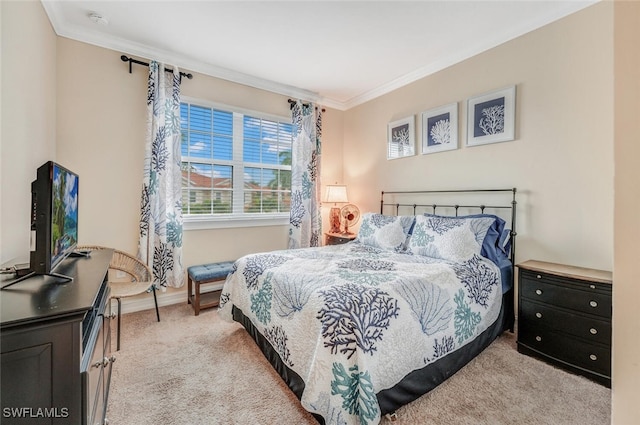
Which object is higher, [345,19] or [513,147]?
[345,19]

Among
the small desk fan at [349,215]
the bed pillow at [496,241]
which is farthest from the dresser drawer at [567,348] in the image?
the small desk fan at [349,215]

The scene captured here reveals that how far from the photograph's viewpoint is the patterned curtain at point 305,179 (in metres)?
3.70

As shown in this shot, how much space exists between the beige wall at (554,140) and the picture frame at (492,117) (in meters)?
0.06

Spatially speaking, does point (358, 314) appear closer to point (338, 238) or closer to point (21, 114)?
point (21, 114)

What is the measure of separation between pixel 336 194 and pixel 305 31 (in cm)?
205

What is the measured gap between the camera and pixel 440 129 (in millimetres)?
3014

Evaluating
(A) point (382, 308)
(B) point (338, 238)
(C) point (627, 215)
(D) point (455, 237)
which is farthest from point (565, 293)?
(B) point (338, 238)

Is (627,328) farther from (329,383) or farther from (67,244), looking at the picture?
(67,244)

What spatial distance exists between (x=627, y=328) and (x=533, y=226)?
2173 mm

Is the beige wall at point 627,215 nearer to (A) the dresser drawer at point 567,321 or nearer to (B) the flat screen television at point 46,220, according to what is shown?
(A) the dresser drawer at point 567,321

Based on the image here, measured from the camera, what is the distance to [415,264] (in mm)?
2066

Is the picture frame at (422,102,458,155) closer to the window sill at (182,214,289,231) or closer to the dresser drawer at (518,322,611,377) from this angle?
the dresser drawer at (518,322,611,377)

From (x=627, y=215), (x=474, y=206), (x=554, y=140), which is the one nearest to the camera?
(x=627, y=215)

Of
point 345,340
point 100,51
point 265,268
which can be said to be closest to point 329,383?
point 345,340
